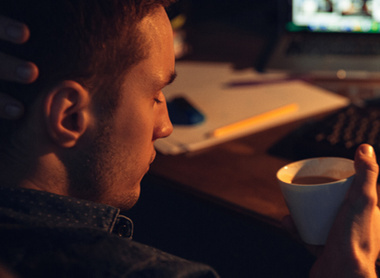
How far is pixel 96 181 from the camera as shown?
582 mm

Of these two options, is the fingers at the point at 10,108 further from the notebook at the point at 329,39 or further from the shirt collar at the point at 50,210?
the notebook at the point at 329,39

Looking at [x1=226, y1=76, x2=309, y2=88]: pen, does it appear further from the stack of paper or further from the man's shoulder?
the man's shoulder

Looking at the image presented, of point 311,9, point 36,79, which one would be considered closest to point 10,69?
point 36,79

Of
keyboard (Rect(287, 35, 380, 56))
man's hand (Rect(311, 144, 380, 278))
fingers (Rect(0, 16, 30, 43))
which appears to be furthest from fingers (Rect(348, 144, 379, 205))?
keyboard (Rect(287, 35, 380, 56))

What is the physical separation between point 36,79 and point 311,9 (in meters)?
0.90

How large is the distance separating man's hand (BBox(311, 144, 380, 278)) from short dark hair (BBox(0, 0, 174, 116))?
0.33 m

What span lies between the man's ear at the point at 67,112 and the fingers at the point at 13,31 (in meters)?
0.07

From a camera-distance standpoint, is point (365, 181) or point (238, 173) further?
point (238, 173)

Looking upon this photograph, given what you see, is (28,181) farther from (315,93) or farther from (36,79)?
(315,93)

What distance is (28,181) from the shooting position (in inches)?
20.9

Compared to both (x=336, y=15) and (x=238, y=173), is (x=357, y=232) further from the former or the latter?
(x=336, y=15)

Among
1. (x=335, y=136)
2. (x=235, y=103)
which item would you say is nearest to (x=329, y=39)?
(x=235, y=103)

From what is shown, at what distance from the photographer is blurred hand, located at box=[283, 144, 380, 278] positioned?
0.57 metres

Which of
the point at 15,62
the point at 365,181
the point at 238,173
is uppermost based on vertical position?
the point at 15,62
